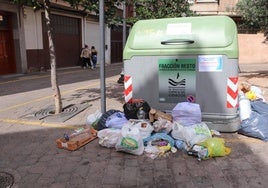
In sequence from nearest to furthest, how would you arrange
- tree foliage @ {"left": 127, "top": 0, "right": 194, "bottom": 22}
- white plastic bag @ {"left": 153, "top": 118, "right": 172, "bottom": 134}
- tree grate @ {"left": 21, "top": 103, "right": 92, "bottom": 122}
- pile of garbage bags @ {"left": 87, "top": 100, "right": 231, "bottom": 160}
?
pile of garbage bags @ {"left": 87, "top": 100, "right": 231, "bottom": 160}, white plastic bag @ {"left": 153, "top": 118, "right": 172, "bottom": 134}, tree grate @ {"left": 21, "top": 103, "right": 92, "bottom": 122}, tree foliage @ {"left": 127, "top": 0, "right": 194, "bottom": 22}

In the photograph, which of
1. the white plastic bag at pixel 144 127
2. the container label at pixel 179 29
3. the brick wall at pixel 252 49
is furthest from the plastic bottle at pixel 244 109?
the brick wall at pixel 252 49

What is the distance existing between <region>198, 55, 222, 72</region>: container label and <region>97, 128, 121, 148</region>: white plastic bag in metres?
1.69

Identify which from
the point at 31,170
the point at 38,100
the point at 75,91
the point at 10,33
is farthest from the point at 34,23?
the point at 31,170

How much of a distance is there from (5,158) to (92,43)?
18.5 m

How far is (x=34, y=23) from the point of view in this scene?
627 inches

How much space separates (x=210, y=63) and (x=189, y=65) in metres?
0.34

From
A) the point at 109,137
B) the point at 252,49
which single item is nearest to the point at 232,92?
the point at 109,137

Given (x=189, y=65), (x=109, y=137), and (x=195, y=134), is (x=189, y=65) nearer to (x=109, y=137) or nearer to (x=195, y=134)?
(x=195, y=134)

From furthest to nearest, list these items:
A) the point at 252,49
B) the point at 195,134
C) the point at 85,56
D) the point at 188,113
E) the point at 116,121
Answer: the point at 252,49
the point at 85,56
the point at 116,121
the point at 188,113
the point at 195,134

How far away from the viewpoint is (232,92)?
16.4ft

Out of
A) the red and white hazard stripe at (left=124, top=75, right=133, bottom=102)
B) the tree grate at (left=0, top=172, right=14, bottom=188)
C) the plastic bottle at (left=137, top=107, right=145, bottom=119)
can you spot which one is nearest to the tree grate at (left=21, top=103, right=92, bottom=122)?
the red and white hazard stripe at (left=124, top=75, right=133, bottom=102)

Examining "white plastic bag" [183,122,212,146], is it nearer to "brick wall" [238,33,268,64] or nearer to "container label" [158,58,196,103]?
"container label" [158,58,196,103]

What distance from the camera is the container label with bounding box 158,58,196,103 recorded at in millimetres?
5184

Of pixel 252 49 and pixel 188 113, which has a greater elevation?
pixel 252 49
